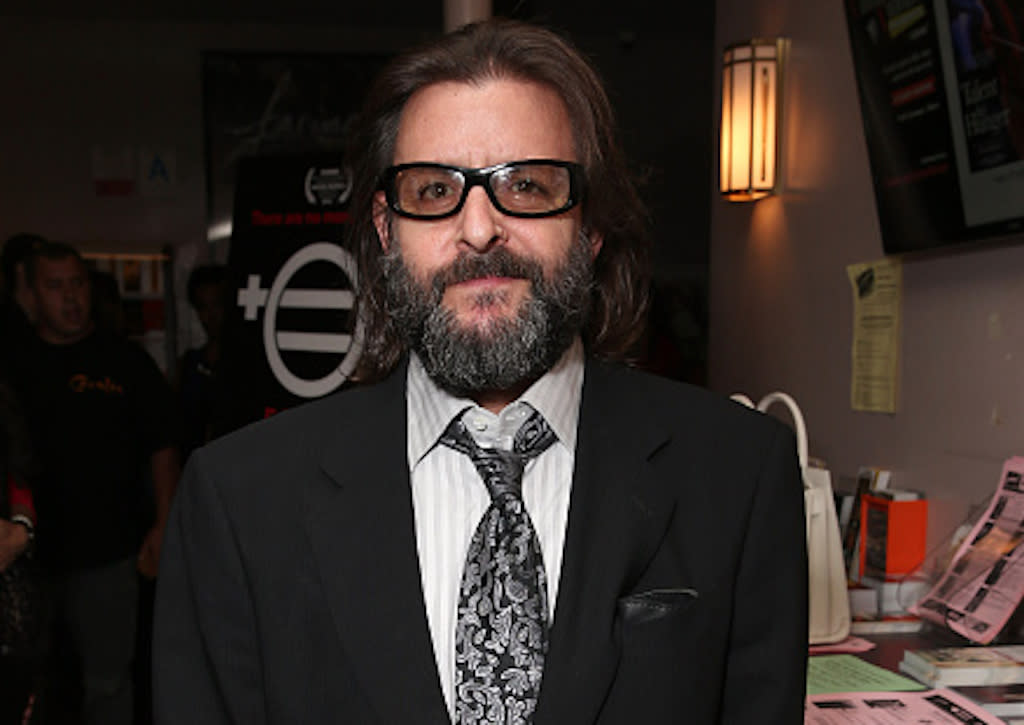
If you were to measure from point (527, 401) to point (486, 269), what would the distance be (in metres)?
0.18

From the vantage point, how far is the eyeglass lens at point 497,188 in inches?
42.1

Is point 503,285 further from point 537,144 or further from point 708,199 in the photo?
point 708,199

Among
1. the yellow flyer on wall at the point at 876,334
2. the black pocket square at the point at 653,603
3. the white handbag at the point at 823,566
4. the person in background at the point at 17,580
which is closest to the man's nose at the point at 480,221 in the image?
the black pocket square at the point at 653,603

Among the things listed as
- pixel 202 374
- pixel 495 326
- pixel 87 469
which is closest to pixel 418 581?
pixel 495 326

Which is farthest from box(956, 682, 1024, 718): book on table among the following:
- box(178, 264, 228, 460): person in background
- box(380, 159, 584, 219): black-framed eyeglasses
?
box(178, 264, 228, 460): person in background

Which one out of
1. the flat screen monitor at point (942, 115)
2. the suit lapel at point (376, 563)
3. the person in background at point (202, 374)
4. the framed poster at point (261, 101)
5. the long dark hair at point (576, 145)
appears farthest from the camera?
the framed poster at point (261, 101)

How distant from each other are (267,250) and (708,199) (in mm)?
3796

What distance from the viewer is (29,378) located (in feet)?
9.50

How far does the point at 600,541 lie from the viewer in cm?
104

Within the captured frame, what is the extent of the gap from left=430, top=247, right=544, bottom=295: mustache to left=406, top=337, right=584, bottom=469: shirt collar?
140 mm

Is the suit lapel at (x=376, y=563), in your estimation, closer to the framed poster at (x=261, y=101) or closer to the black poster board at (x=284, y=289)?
the black poster board at (x=284, y=289)

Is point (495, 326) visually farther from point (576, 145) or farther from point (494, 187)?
point (576, 145)

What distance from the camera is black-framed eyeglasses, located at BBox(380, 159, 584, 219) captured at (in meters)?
1.07


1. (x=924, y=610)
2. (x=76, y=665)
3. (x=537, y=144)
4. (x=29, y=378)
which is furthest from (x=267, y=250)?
(x=924, y=610)
